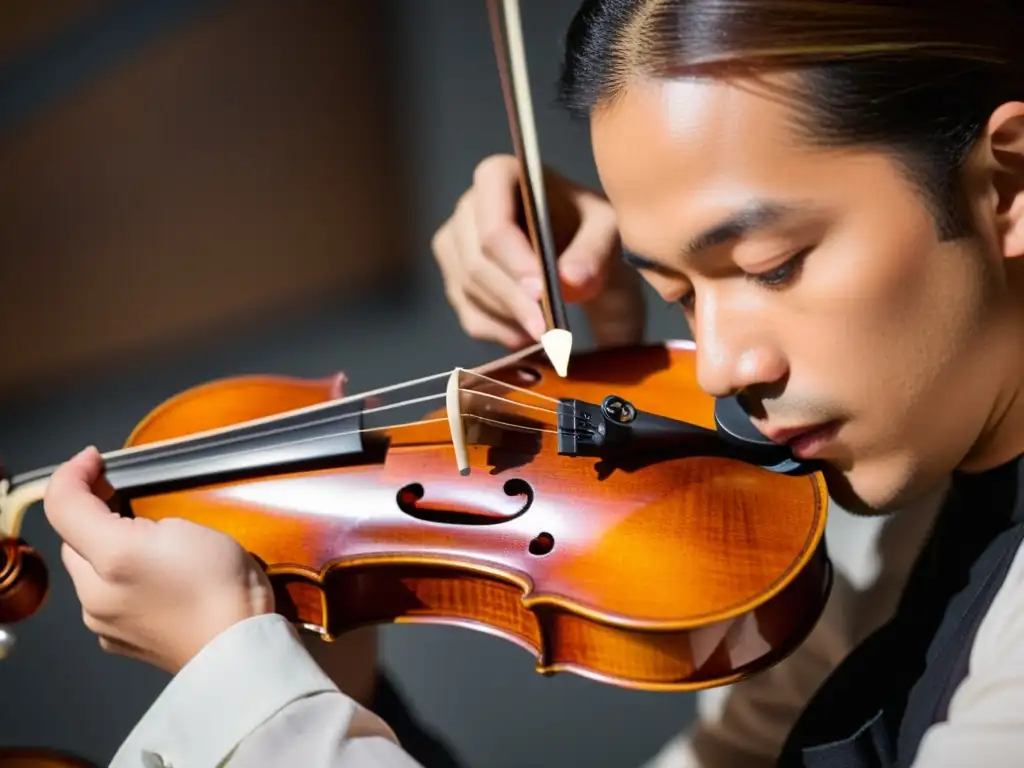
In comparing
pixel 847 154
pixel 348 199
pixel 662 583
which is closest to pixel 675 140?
pixel 847 154

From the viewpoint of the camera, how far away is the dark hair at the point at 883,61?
0.47 meters

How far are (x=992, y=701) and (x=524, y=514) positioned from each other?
1.06 ft

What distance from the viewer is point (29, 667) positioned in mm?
1377

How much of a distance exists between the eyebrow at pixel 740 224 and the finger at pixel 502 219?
243 mm

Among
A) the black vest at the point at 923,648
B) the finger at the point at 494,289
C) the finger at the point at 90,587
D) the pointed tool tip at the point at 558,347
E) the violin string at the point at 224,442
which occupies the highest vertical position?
the finger at the point at 494,289

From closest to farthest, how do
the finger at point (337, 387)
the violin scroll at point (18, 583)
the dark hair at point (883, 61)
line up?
the dark hair at point (883, 61) < the violin scroll at point (18, 583) < the finger at point (337, 387)

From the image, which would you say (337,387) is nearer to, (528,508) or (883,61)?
(528,508)

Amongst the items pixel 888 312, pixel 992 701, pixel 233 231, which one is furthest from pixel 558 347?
pixel 233 231

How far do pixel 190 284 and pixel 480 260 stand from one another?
809mm

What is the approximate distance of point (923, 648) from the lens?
648mm

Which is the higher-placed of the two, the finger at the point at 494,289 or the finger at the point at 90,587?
Result: the finger at the point at 494,289

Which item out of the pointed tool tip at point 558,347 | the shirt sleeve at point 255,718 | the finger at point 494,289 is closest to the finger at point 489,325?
the finger at point 494,289

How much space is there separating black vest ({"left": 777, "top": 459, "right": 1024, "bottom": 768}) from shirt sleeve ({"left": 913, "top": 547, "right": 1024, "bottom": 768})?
2 cm

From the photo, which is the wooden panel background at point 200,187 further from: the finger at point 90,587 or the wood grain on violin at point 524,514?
the finger at point 90,587
